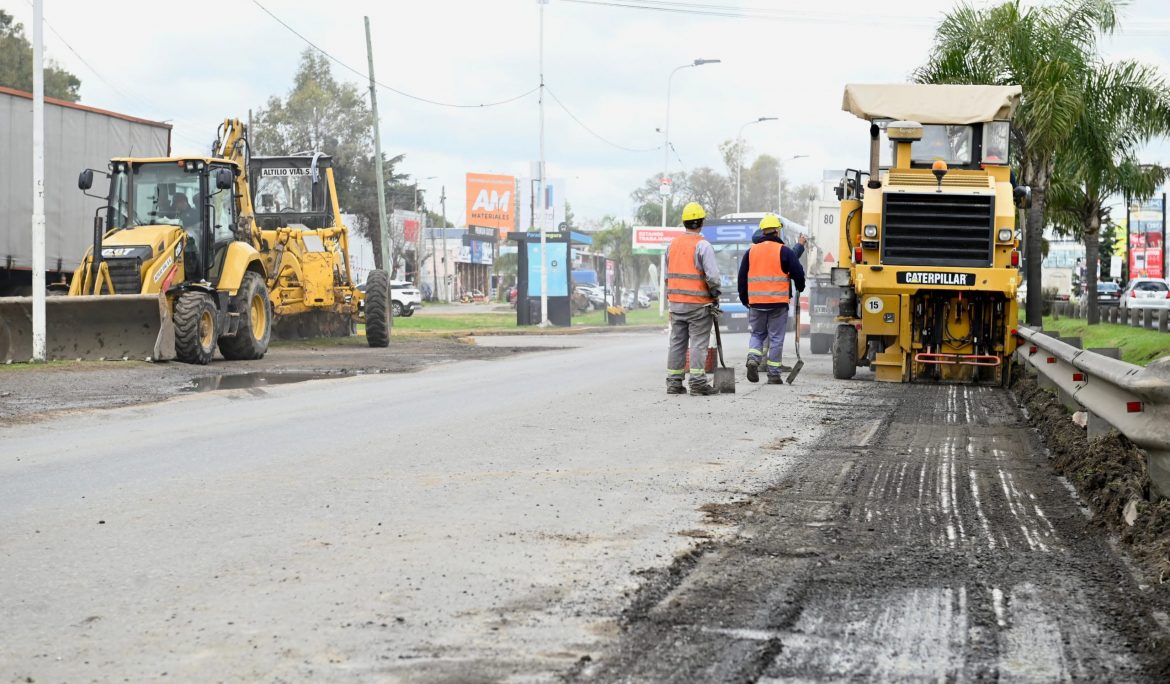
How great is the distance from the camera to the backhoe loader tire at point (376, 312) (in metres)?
24.7

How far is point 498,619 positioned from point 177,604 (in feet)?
3.78

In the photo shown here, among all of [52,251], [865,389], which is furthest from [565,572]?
[52,251]

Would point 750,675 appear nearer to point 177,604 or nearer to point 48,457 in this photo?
point 177,604

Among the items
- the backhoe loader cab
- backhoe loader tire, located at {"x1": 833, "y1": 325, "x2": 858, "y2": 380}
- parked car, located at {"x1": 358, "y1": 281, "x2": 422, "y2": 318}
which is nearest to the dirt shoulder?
the backhoe loader cab

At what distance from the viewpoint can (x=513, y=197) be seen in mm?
89250

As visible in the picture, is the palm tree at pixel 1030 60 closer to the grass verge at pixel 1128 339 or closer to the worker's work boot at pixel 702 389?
the grass verge at pixel 1128 339

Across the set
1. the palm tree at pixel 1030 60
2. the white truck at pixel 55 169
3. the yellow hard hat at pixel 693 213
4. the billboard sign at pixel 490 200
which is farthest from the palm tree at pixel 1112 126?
the billboard sign at pixel 490 200

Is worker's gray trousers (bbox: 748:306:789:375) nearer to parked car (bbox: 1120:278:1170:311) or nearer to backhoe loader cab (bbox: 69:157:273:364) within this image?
backhoe loader cab (bbox: 69:157:273:364)

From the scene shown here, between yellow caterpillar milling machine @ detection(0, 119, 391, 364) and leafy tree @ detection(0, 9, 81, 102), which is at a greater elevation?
leafy tree @ detection(0, 9, 81, 102)

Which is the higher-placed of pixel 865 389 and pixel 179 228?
pixel 179 228

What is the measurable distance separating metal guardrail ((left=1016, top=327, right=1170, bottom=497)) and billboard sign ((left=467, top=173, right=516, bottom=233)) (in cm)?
7844

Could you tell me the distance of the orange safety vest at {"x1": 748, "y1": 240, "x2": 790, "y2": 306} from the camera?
612 inches

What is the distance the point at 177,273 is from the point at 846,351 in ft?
30.5

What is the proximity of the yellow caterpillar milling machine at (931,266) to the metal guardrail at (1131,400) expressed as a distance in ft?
19.5
